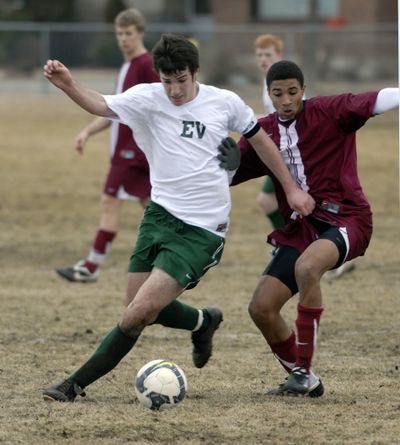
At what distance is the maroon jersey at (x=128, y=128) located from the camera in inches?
402

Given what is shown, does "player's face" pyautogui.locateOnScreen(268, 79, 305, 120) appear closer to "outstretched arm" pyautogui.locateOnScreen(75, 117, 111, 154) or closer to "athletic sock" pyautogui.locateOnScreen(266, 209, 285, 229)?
"outstretched arm" pyautogui.locateOnScreen(75, 117, 111, 154)

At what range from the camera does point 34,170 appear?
699 inches

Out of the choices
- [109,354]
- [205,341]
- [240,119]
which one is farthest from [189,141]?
→ [205,341]

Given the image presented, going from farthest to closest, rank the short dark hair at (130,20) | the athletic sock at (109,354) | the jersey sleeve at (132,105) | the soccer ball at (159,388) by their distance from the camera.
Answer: the short dark hair at (130,20)
the jersey sleeve at (132,105)
the athletic sock at (109,354)
the soccer ball at (159,388)

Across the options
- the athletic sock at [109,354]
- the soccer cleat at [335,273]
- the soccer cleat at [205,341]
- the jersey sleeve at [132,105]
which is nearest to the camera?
the athletic sock at [109,354]

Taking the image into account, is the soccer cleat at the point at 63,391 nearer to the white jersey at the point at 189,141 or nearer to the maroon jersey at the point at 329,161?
the white jersey at the point at 189,141

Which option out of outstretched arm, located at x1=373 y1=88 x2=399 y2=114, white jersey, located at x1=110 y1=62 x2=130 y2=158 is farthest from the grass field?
outstretched arm, located at x1=373 y1=88 x2=399 y2=114

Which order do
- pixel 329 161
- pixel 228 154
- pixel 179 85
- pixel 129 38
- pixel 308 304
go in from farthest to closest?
pixel 129 38 → pixel 329 161 → pixel 308 304 → pixel 228 154 → pixel 179 85

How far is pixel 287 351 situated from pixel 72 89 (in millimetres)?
1857

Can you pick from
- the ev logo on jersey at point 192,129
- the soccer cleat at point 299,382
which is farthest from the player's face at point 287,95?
the soccer cleat at point 299,382

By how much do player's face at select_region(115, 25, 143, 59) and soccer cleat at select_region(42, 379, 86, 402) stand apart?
187 inches

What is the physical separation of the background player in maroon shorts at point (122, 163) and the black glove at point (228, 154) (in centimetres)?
417

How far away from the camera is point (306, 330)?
246 inches

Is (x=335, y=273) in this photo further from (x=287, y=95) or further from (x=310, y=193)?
(x=287, y=95)
